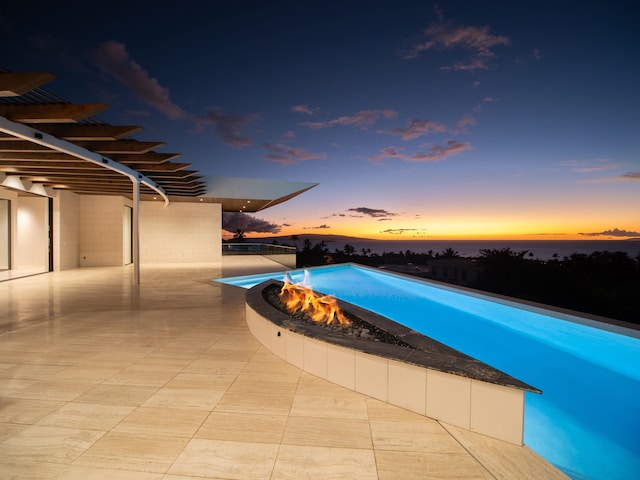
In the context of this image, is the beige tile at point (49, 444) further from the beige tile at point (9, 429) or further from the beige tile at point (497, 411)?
the beige tile at point (497, 411)

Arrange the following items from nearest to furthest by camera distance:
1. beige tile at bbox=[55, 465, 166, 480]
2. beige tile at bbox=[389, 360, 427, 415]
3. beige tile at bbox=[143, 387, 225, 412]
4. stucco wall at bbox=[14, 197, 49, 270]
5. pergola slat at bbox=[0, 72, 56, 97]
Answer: beige tile at bbox=[55, 465, 166, 480] → beige tile at bbox=[389, 360, 427, 415] → beige tile at bbox=[143, 387, 225, 412] → pergola slat at bbox=[0, 72, 56, 97] → stucco wall at bbox=[14, 197, 49, 270]

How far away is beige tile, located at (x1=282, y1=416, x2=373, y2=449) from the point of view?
6.76ft

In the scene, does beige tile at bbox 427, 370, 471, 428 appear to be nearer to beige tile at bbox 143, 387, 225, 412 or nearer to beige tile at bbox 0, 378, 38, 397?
beige tile at bbox 143, 387, 225, 412

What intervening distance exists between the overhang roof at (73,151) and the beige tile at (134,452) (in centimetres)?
454

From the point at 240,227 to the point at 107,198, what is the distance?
25.2 metres

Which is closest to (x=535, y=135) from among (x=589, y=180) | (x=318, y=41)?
(x=589, y=180)

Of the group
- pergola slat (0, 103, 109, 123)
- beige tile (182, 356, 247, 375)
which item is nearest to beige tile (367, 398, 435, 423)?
beige tile (182, 356, 247, 375)

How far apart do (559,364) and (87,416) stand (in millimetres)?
6021

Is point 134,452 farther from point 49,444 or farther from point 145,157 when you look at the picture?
point 145,157

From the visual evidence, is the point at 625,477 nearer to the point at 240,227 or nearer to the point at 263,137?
the point at 263,137

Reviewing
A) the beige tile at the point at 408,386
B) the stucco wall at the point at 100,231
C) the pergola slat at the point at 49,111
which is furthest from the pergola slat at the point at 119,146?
the stucco wall at the point at 100,231

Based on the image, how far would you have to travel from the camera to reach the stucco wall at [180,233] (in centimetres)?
1598

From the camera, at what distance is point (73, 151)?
6.98 m

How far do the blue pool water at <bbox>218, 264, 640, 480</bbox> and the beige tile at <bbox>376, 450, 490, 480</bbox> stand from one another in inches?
58.9
